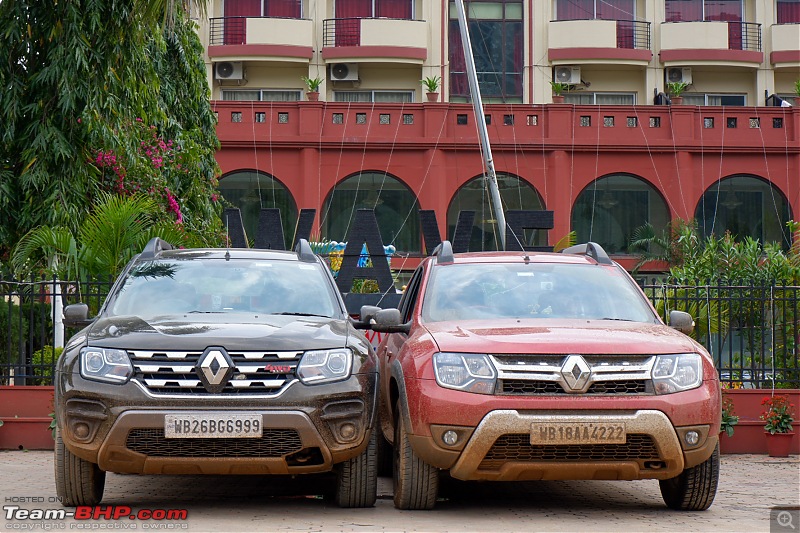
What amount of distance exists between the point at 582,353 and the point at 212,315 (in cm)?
244

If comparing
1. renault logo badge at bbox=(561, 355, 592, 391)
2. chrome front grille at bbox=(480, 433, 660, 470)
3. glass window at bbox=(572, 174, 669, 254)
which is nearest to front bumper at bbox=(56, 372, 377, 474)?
chrome front grille at bbox=(480, 433, 660, 470)

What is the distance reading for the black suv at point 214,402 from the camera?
6.70 metres

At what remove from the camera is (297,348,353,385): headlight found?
6.90m

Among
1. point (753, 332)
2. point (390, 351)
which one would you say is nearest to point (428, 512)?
point (390, 351)

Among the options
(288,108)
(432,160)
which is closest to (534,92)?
(432,160)

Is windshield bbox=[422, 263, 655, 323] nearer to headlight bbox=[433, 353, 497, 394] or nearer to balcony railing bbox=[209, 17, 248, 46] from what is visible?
headlight bbox=[433, 353, 497, 394]

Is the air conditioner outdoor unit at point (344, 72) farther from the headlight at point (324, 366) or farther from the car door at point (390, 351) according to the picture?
the headlight at point (324, 366)

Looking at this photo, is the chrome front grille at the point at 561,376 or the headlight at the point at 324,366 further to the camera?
the headlight at the point at 324,366

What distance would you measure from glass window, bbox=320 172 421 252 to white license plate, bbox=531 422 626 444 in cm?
2697

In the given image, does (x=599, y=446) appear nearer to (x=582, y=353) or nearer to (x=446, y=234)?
(x=582, y=353)

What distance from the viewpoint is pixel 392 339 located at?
8.77 metres

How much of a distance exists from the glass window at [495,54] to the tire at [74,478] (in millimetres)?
31585

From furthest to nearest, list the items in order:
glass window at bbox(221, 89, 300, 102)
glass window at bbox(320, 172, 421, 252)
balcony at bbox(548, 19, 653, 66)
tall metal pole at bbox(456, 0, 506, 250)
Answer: glass window at bbox(221, 89, 300, 102)
balcony at bbox(548, 19, 653, 66)
glass window at bbox(320, 172, 421, 252)
tall metal pole at bbox(456, 0, 506, 250)

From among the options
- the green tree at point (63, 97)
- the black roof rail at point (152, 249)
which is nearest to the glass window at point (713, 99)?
the green tree at point (63, 97)
